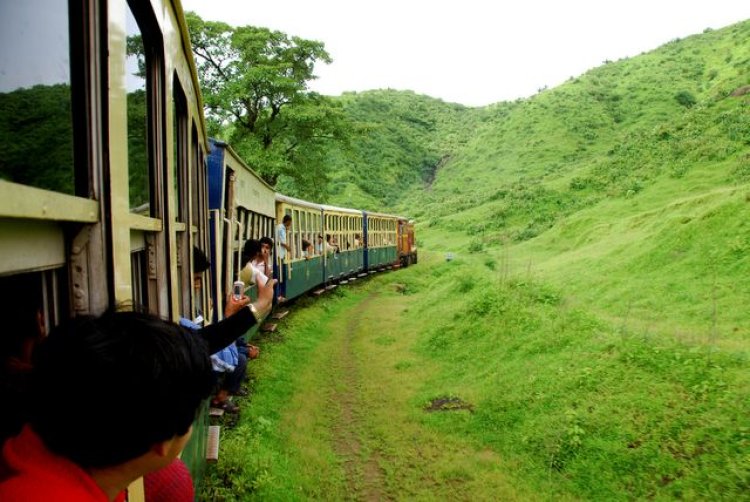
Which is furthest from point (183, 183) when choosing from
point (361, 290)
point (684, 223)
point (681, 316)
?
point (361, 290)

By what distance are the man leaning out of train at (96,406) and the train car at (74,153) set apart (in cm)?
23

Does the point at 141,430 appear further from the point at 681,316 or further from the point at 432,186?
the point at 432,186

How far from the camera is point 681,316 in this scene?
712 cm

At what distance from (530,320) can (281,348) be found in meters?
3.63

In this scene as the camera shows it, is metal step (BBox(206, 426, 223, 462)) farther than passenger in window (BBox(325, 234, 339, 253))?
No

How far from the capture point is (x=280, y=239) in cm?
963

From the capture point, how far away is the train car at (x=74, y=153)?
1.06 m

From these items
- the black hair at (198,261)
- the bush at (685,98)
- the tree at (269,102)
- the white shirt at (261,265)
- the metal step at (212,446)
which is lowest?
the metal step at (212,446)

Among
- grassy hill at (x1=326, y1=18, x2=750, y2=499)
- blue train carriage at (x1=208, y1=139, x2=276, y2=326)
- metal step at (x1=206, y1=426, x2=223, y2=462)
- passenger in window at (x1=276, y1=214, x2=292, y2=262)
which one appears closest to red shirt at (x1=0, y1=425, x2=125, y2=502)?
metal step at (x1=206, y1=426, x2=223, y2=462)

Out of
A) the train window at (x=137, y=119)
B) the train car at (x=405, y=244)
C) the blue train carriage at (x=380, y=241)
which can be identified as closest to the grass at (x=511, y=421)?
the train window at (x=137, y=119)

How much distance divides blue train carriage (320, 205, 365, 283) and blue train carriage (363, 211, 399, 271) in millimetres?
614

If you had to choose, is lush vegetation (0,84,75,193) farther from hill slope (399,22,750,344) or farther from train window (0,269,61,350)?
hill slope (399,22,750,344)

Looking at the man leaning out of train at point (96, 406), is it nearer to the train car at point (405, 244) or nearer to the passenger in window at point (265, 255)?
the passenger in window at point (265, 255)

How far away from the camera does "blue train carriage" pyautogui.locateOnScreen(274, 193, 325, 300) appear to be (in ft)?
32.8
